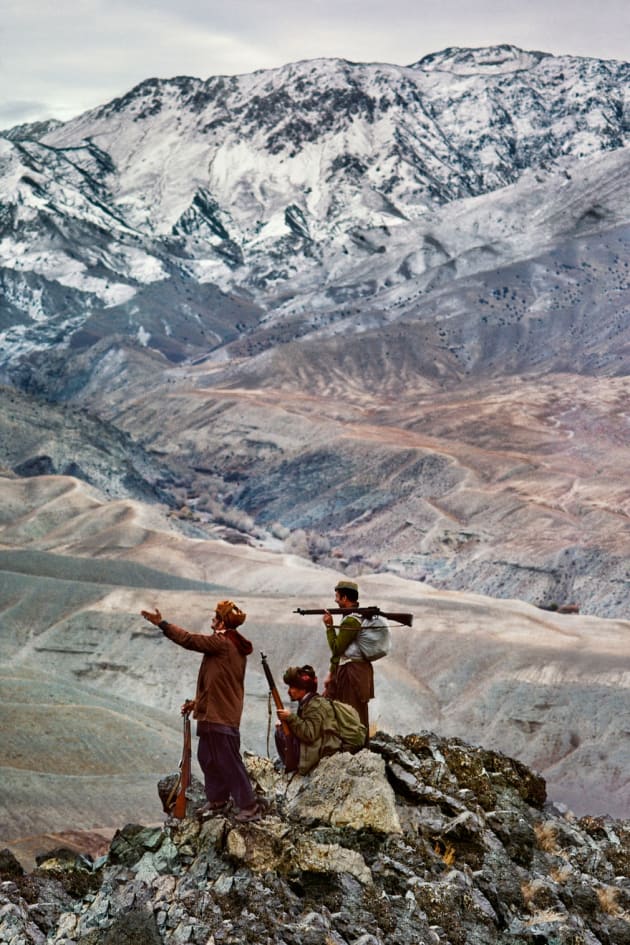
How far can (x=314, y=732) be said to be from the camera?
12.9 meters

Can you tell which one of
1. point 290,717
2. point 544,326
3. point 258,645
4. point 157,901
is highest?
point 544,326

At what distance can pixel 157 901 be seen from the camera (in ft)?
37.7

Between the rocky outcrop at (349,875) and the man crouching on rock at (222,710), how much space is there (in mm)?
259

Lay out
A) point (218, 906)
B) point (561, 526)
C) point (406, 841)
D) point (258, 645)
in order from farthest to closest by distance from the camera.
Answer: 1. point (561, 526)
2. point (258, 645)
3. point (406, 841)
4. point (218, 906)

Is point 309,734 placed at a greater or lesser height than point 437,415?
greater

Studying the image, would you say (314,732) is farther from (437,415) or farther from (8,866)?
(437,415)

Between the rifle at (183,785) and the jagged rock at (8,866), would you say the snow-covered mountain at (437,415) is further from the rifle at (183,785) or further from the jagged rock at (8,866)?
the rifle at (183,785)

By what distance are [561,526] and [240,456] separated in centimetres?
4437

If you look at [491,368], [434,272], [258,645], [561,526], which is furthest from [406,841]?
[434,272]

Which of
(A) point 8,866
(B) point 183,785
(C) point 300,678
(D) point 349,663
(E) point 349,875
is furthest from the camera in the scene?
(A) point 8,866

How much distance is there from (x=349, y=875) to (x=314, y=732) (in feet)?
4.71

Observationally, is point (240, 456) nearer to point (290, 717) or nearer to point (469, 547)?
point (469, 547)

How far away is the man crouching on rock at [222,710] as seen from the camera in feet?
40.4

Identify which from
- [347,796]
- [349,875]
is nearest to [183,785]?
[347,796]
